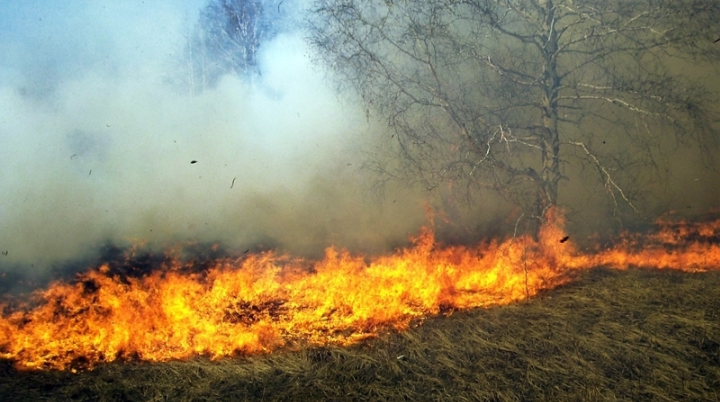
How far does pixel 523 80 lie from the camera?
21.0ft

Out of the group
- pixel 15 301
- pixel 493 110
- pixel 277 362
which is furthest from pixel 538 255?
pixel 15 301

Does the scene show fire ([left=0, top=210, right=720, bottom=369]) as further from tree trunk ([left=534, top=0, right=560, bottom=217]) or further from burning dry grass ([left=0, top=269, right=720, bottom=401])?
tree trunk ([left=534, top=0, right=560, bottom=217])

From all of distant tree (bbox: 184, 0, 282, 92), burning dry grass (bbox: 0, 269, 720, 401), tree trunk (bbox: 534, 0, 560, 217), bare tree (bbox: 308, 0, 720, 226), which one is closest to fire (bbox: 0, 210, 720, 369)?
burning dry grass (bbox: 0, 269, 720, 401)

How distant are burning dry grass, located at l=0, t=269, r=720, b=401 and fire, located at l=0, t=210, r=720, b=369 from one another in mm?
263

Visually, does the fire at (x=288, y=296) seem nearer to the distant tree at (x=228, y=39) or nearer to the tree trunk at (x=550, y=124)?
the tree trunk at (x=550, y=124)

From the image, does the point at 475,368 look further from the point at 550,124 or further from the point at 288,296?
the point at 550,124

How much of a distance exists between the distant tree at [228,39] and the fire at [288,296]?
10.1 ft

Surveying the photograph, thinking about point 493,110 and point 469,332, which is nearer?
point 469,332

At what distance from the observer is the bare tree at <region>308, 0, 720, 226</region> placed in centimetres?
610

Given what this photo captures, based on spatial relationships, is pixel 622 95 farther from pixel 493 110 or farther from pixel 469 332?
pixel 469 332

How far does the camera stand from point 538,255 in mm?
6215

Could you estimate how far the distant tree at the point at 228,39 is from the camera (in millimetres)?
7762

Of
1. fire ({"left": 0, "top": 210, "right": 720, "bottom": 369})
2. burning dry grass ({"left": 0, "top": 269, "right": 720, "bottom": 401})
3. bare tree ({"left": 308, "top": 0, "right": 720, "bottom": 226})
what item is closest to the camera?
burning dry grass ({"left": 0, "top": 269, "right": 720, "bottom": 401})

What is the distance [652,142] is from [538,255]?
7.68ft
